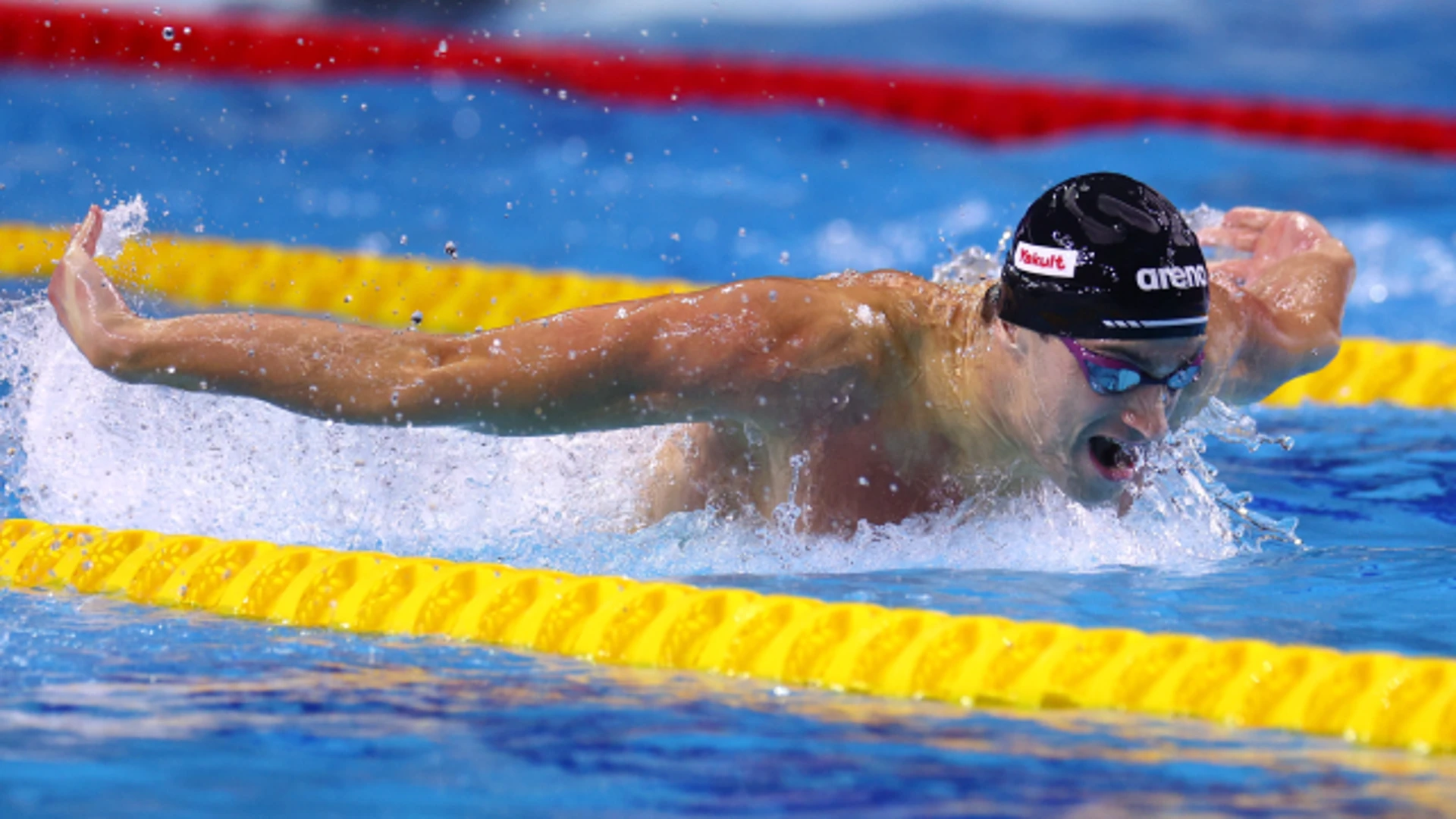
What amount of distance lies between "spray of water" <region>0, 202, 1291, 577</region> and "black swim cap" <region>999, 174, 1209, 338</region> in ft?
2.05

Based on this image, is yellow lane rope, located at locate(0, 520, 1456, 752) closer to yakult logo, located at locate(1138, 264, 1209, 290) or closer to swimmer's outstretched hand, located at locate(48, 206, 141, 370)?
swimmer's outstretched hand, located at locate(48, 206, 141, 370)

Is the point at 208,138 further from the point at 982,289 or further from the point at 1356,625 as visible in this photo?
the point at 1356,625

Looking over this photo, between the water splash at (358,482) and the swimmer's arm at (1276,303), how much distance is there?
0.42ft

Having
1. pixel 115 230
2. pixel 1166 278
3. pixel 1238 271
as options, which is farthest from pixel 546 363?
pixel 1238 271

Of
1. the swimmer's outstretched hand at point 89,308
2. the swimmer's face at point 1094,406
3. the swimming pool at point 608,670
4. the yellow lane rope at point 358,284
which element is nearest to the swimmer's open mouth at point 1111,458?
the swimmer's face at point 1094,406

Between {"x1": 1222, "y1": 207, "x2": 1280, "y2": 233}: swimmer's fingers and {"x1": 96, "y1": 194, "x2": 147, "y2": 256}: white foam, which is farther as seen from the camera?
{"x1": 1222, "y1": 207, "x2": 1280, "y2": 233}: swimmer's fingers

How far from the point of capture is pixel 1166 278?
2750 millimetres

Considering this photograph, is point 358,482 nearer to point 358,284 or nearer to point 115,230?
point 115,230

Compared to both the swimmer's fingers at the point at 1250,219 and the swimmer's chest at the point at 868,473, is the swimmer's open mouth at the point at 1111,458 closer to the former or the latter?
the swimmer's chest at the point at 868,473

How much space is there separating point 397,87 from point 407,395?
7.45 meters

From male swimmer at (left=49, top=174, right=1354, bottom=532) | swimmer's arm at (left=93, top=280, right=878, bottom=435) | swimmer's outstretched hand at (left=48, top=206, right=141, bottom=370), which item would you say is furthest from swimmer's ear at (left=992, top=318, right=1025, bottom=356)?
swimmer's outstretched hand at (left=48, top=206, right=141, bottom=370)

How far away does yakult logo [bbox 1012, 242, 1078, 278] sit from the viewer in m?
2.79

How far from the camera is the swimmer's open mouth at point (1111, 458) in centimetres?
292

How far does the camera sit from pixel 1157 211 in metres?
2.82
